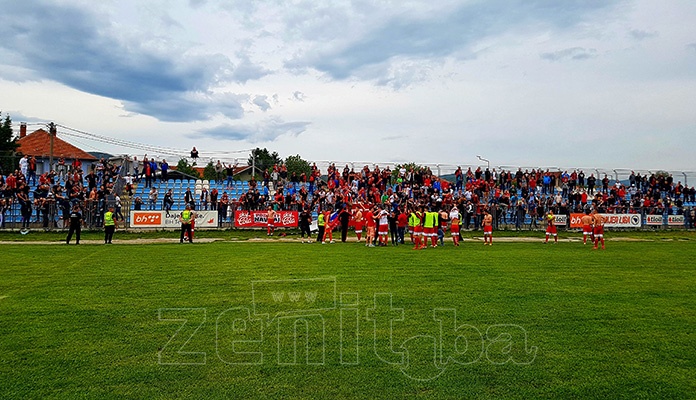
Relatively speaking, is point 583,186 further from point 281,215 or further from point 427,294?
point 427,294

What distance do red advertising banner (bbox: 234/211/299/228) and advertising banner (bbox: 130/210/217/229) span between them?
153 cm

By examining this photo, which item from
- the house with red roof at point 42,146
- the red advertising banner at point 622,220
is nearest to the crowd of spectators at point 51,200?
the red advertising banner at point 622,220

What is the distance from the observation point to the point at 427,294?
10.1m

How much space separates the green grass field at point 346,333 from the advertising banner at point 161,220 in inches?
624

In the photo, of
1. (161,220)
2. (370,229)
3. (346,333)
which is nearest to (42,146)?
(161,220)

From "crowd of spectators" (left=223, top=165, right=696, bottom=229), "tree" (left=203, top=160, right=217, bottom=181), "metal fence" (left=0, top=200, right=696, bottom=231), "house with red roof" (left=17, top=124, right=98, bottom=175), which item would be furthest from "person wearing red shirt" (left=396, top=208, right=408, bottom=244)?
"house with red roof" (left=17, top=124, right=98, bottom=175)

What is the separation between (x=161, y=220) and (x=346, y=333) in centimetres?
2438

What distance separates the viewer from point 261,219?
30.7 meters

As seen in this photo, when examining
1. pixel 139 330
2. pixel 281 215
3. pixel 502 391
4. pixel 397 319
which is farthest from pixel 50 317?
pixel 281 215

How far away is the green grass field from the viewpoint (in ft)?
18.5

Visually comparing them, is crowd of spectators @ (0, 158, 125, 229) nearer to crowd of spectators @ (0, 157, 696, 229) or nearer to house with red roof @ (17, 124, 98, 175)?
crowd of spectators @ (0, 157, 696, 229)

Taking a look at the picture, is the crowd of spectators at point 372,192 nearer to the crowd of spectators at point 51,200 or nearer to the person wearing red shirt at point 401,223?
the crowd of spectators at point 51,200

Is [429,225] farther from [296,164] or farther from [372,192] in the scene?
[296,164]

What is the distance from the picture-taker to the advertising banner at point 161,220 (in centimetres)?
2898
